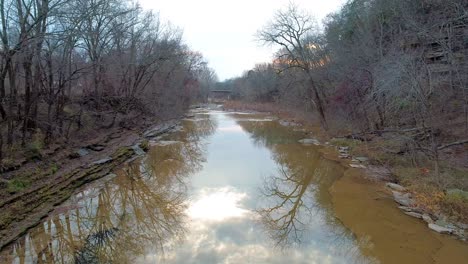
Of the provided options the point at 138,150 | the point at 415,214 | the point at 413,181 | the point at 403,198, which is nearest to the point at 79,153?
the point at 138,150

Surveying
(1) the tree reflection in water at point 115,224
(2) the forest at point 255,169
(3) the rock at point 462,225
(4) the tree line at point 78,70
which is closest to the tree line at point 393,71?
(2) the forest at point 255,169

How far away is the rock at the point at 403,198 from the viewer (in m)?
9.25

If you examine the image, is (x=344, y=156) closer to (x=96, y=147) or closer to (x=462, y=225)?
(x=462, y=225)

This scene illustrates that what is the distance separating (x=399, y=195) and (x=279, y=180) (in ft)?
13.8

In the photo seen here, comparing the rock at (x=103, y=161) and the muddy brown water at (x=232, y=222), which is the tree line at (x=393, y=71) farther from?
the rock at (x=103, y=161)

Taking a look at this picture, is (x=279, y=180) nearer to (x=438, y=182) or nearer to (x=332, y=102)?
(x=438, y=182)

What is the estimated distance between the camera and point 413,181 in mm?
10453

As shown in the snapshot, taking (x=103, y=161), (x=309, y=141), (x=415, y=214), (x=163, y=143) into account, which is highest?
(x=103, y=161)

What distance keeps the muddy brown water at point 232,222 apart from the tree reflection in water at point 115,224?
2cm

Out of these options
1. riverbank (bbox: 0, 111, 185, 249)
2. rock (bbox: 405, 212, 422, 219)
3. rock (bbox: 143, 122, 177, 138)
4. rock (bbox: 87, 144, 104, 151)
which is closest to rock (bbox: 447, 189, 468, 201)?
rock (bbox: 405, 212, 422, 219)

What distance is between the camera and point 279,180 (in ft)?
→ 41.3

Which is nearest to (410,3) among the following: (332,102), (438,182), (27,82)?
(332,102)

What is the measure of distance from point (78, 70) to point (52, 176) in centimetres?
439

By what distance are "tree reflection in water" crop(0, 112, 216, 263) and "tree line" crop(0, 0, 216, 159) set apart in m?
3.59
